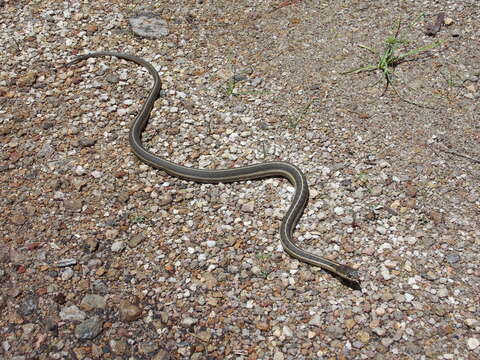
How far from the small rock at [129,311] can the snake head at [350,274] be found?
242 centimetres

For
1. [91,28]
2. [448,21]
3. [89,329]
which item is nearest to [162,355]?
[89,329]

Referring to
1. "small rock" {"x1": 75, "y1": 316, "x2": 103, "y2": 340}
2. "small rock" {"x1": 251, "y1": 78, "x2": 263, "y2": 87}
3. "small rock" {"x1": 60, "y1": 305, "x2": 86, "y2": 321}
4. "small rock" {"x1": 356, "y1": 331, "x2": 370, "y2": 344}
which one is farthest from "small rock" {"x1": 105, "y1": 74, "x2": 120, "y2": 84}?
"small rock" {"x1": 356, "y1": 331, "x2": 370, "y2": 344}

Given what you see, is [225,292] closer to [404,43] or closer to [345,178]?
[345,178]

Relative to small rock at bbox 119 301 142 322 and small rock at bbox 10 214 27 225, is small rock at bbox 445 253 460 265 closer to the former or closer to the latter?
small rock at bbox 119 301 142 322

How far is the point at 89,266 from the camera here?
19.4 ft

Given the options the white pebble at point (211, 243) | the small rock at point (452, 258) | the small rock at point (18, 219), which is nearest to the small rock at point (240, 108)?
the white pebble at point (211, 243)

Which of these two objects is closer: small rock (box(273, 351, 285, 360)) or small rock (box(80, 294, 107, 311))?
small rock (box(273, 351, 285, 360))

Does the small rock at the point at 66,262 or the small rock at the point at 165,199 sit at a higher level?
the small rock at the point at 165,199

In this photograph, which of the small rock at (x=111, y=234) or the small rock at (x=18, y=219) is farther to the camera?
the small rock at (x=18, y=219)

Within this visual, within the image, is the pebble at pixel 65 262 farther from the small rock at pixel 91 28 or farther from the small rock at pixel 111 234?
the small rock at pixel 91 28

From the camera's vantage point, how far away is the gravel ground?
5.32 meters

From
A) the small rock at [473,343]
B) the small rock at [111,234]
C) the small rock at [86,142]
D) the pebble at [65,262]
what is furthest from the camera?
the small rock at [86,142]

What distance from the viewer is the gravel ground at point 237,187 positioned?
532 cm

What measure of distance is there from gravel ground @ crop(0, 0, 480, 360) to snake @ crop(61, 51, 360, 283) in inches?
5.7
